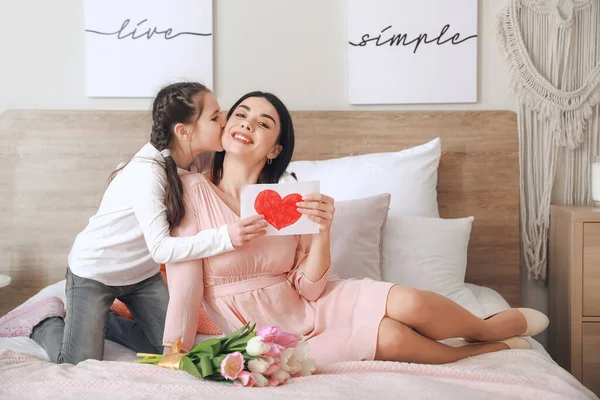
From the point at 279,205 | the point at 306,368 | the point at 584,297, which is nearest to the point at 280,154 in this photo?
the point at 279,205

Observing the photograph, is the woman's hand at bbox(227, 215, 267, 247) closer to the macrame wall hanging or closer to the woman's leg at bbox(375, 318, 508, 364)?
the woman's leg at bbox(375, 318, 508, 364)

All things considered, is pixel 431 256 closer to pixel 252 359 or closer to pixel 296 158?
pixel 296 158

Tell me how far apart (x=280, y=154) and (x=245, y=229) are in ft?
1.28

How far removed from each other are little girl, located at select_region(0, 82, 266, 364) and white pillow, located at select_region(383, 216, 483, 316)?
2.54 feet

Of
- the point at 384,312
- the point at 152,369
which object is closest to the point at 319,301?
the point at 384,312

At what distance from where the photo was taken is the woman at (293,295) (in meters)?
1.64

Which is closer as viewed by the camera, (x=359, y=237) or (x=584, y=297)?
(x=359, y=237)

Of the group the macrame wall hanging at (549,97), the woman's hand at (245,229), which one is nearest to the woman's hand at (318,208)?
the woman's hand at (245,229)

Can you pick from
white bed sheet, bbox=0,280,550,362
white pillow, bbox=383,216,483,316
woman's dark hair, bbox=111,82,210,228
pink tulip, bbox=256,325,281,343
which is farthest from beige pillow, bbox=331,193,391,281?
pink tulip, bbox=256,325,281,343

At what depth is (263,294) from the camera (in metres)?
1.76

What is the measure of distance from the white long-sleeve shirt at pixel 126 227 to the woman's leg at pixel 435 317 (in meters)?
0.61

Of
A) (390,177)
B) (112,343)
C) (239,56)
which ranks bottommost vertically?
(112,343)

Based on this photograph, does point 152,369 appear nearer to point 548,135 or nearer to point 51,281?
point 51,281

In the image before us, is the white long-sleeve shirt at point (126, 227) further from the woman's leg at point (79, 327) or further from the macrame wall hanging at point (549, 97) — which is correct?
the macrame wall hanging at point (549, 97)
